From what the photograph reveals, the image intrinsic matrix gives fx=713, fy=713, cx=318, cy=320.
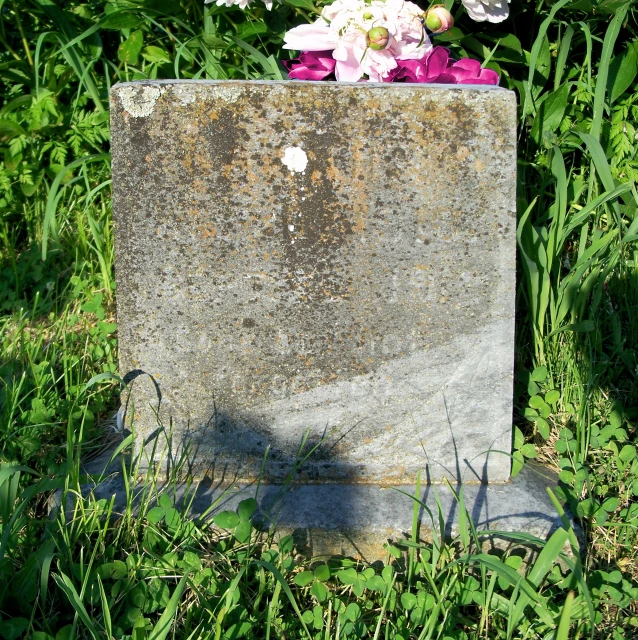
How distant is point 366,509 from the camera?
5.44 ft

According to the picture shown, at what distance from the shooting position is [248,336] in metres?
1.68

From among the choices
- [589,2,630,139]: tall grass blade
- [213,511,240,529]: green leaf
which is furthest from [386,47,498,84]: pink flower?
[213,511,240,529]: green leaf

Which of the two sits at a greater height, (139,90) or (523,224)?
(139,90)

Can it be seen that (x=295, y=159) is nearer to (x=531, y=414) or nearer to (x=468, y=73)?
(x=468, y=73)

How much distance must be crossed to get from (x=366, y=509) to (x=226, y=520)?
0.33 m

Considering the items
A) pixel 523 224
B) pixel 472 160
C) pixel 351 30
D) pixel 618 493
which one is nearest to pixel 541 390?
pixel 618 493

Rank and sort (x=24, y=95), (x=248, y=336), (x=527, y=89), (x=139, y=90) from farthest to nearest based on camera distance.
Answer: (x=24, y=95)
(x=527, y=89)
(x=248, y=336)
(x=139, y=90)

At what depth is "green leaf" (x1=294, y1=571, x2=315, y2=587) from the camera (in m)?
1.48

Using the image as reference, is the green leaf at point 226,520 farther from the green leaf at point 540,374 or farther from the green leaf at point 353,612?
the green leaf at point 540,374

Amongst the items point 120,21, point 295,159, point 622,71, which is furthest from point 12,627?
point 622,71

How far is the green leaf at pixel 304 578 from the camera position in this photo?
1482 millimetres

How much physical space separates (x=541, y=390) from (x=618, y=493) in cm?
37

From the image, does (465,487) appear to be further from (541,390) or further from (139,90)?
(139,90)

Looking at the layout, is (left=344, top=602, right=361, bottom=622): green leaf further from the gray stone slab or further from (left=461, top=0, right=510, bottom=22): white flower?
(left=461, top=0, right=510, bottom=22): white flower
